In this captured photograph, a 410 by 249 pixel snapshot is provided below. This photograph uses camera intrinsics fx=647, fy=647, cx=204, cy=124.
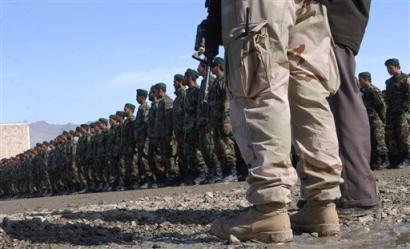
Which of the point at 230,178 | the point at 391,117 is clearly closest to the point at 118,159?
the point at 230,178

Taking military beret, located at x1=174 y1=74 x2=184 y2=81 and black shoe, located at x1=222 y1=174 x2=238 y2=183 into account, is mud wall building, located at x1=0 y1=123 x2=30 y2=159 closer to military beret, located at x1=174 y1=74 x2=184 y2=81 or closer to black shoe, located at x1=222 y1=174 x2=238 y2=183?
military beret, located at x1=174 y1=74 x2=184 y2=81

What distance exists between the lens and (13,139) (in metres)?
57.8

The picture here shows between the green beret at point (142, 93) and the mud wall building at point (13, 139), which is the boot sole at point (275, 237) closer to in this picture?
the green beret at point (142, 93)

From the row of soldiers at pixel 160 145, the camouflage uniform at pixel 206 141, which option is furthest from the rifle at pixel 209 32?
the camouflage uniform at pixel 206 141

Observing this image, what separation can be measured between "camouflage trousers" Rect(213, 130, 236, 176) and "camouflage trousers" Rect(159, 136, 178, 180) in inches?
91.3

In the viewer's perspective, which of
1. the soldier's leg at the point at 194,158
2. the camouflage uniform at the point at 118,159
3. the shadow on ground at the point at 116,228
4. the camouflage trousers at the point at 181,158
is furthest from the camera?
the camouflage uniform at the point at 118,159

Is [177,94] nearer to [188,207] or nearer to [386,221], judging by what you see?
[188,207]

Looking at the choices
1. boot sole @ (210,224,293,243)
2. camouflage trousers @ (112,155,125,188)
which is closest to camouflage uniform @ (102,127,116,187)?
camouflage trousers @ (112,155,125,188)

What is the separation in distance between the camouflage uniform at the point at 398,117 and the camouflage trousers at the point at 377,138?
25 centimetres

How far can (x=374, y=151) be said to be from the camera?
37.0 ft

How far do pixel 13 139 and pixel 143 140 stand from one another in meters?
46.3

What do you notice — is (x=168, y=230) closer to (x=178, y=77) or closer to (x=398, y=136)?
(x=398, y=136)

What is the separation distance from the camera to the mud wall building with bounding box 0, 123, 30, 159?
57156 millimetres

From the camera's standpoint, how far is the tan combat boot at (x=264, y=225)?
2541mm
